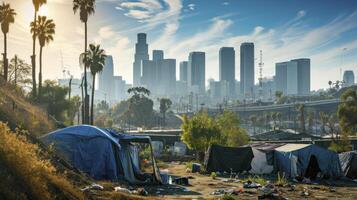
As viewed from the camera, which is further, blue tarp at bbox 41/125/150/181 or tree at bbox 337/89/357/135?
tree at bbox 337/89/357/135

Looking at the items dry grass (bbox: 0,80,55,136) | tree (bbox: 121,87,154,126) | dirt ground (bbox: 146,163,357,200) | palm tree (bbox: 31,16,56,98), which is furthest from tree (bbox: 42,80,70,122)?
tree (bbox: 121,87,154,126)

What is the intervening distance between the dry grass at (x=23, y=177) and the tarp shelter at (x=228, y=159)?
71.3 ft

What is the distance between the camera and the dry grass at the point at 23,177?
8836mm

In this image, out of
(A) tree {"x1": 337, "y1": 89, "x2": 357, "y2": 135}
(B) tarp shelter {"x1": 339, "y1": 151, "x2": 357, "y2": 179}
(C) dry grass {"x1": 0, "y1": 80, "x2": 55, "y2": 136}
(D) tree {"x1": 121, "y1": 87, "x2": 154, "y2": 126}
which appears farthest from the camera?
(D) tree {"x1": 121, "y1": 87, "x2": 154, "y2": 126}

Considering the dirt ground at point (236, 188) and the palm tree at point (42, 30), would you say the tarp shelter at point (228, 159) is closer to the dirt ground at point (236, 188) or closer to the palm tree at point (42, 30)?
the dirt ground at point (236, 188)

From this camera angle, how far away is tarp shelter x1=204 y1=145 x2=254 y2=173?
31.9 m

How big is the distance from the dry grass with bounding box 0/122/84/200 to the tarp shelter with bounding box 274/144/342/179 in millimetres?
20459

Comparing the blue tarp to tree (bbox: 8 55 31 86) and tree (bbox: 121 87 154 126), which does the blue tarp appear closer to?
tree (bbox: 8 55 31 86)

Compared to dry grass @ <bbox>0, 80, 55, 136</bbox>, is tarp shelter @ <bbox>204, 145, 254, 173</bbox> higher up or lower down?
lower down

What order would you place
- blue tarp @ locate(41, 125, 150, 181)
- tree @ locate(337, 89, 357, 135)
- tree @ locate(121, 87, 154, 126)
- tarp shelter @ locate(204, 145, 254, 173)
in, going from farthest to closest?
tree @ locate(121, 87, 154, 126)
tree @ locate(337, 89, 357, 135)
tarp shelter @ locate(204, 145, 254, 173)
blue tarp @ locate(41, 125, 150, 181)

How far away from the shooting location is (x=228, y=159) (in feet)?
105

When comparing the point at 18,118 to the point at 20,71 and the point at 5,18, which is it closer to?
the point at 5,18

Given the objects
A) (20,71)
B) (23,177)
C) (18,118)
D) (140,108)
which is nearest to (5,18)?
(20,71)

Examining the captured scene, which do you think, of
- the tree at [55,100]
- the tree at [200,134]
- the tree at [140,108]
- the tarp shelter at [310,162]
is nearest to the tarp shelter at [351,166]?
the tarp shelter at [310,162]
